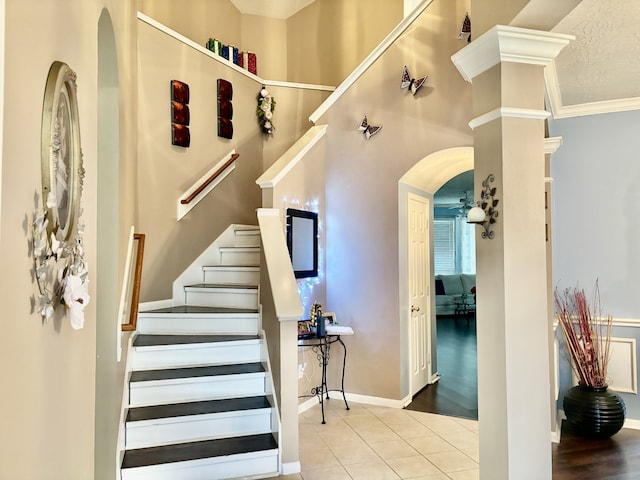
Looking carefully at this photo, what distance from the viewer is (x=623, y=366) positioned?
3.96 metres

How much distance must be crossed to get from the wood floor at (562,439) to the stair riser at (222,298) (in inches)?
76.6

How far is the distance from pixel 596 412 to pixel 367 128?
10.7 feet

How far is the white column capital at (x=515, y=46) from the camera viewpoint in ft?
6.30

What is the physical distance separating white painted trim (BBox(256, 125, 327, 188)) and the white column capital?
7.35 ft

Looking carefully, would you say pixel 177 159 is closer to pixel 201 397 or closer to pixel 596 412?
pixel 201 397

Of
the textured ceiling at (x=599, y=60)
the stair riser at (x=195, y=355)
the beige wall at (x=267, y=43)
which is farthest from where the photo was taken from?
the beige wall at (x=267, y=43)

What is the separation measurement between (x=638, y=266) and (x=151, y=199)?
4526 mm

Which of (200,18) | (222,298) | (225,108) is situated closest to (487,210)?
Answer: (222,298)

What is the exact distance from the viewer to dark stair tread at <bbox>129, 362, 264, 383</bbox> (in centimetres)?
315

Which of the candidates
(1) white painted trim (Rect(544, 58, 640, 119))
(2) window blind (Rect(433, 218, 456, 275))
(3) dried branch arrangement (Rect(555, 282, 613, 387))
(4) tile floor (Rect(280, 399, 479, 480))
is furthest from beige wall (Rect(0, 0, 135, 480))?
(2) window blind (Rect(433, 218, 456, 275))

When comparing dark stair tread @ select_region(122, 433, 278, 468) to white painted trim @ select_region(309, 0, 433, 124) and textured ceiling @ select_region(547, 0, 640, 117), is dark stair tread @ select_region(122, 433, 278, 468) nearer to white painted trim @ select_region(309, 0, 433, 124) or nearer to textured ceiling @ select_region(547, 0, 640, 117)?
textured ceiling @ select_region(547, 0, 640, 117)

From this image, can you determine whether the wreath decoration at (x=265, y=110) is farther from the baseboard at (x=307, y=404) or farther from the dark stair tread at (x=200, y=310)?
the baseboard at (x=307, y=404)

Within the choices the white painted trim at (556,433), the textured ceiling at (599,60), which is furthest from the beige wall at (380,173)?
the white painted trim at (556,433)

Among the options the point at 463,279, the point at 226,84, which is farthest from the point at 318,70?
the point at 463,279
